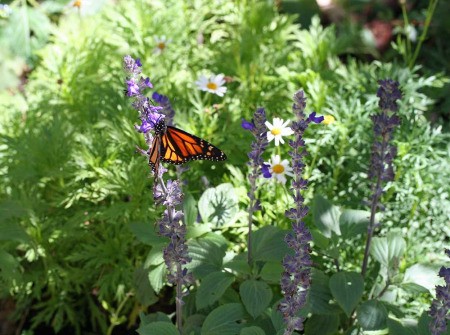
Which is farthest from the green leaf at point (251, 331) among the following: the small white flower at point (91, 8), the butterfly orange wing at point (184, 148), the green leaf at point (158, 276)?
the small white flower at point (91, 8)

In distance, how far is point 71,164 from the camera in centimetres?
291

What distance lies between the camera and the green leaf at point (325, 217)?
8.28 ft

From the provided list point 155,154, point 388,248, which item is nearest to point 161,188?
point 155,154

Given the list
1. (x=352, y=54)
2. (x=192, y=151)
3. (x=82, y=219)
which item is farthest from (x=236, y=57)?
(x=352, y=54)

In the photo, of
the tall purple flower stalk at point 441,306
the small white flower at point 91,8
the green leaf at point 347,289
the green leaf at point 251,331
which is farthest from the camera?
the small white flower at point 91,8

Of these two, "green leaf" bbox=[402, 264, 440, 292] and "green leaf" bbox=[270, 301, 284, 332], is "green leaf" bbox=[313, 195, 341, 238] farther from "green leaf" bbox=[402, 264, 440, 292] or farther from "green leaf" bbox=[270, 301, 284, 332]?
"green leaf" bbox=[270, 301, 284, 332]

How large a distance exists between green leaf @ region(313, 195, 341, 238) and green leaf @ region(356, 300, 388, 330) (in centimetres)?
32

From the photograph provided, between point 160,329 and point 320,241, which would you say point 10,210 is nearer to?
point 160,329

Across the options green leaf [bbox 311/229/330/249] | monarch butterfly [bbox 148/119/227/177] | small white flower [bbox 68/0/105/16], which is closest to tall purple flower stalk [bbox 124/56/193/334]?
monarch butterfly [bbox 148/119/227/177]

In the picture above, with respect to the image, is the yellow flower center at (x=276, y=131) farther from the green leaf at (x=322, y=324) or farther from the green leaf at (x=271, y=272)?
the green leaf at (x=322, y=324)

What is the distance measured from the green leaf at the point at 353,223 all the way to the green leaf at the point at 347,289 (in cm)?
18

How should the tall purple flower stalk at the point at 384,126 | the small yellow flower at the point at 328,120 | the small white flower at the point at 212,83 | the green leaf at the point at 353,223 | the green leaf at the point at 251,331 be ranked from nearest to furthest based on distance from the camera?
the green leaf at the point at 251,331 → the tall purple flower stalk at the point at 384,126 → the green leaf at the point at 353,223 → the small yellow flower at the point at 328,120 → the small white flower at the point at 212,83

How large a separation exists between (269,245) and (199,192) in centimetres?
72

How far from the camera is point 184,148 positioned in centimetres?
211
